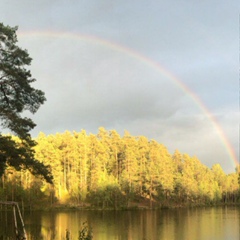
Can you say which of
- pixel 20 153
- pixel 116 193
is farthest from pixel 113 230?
pixel 116 193

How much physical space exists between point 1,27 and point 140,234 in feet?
95.3

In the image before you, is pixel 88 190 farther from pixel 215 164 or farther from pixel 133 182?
pixel 215 164

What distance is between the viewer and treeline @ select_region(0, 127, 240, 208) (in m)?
79.6

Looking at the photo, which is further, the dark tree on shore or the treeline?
the treeline

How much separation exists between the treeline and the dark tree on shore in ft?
173

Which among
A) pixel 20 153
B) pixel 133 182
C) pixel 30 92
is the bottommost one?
pixel 133 182

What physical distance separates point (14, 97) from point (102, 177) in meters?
69.3

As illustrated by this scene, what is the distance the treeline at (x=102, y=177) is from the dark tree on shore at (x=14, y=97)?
173 ft

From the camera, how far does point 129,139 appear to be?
97.9 m

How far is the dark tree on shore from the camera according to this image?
1789 cm

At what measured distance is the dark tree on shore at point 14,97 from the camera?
17.9 meters

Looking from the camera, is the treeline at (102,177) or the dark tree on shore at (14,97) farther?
the treeline at (102,177)

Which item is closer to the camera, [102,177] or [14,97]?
[14,97]

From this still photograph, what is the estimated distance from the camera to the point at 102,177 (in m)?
85.6
